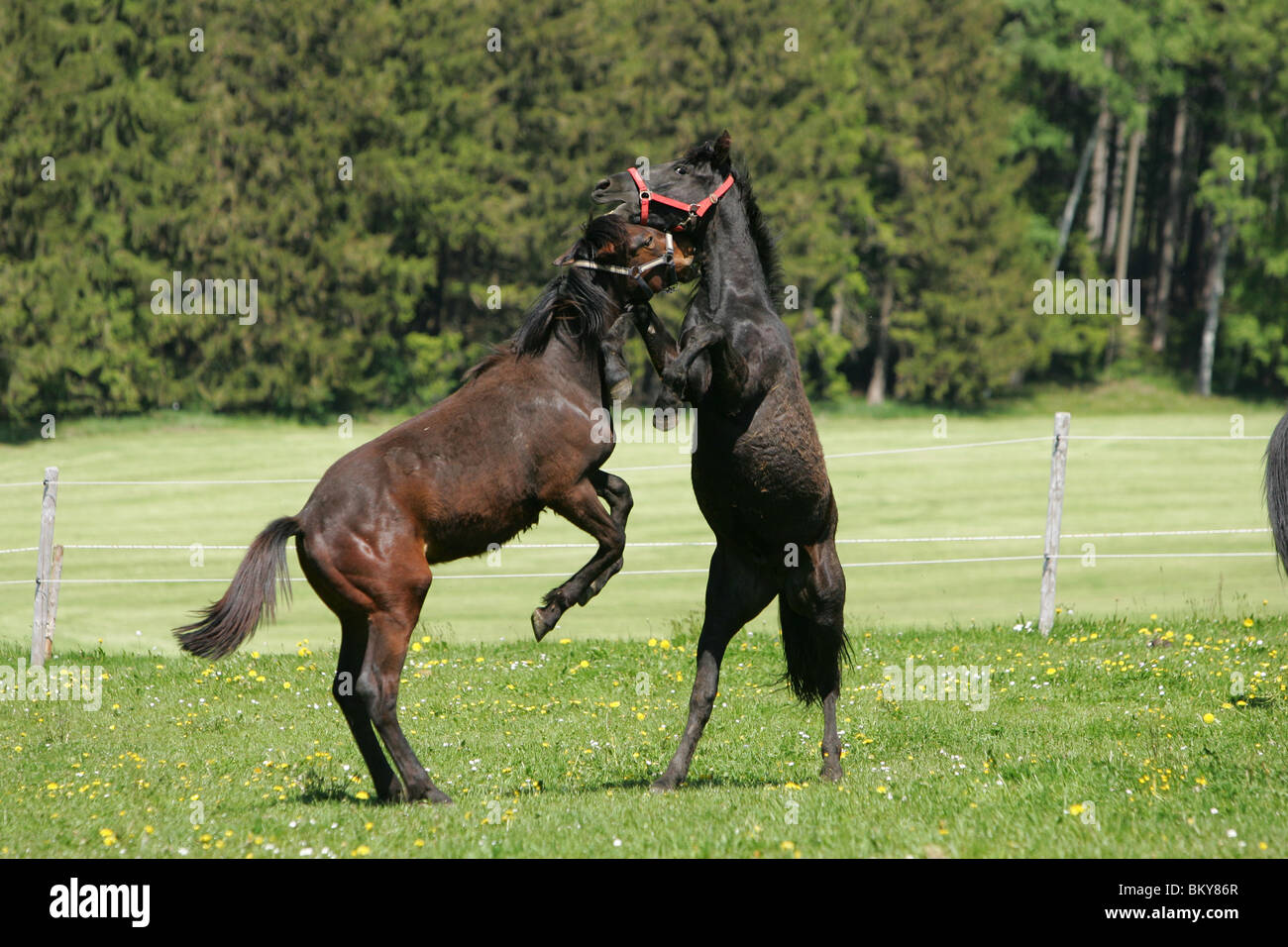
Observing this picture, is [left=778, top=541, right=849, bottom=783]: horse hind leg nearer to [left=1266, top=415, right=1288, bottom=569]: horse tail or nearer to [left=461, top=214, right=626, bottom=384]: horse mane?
[left=461, top=214, right=626, bottom=384]: horse mane

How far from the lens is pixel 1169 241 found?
52281 mm

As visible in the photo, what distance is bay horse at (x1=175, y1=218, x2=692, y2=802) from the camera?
6.45 meters

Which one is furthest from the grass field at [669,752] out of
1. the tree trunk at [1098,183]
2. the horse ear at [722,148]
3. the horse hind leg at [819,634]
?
the tree trunk at [1098,183]

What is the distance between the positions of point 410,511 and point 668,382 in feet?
4.89

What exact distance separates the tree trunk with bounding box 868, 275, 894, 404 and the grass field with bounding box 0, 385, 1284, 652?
6.22m

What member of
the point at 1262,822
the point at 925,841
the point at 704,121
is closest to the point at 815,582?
the point at 925,841

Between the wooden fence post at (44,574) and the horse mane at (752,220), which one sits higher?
the horse mane at (752,220)

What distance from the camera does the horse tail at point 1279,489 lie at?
7785 millimetres

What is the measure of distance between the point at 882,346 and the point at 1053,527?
36012 millimetres

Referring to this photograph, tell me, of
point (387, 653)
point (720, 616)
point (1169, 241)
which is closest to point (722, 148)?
point (720, 616)

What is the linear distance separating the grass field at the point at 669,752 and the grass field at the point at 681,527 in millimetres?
2629

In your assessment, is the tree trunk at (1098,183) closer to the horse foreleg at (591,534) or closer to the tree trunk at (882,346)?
the tree trunk at (882,346)

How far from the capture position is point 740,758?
26.4 feet

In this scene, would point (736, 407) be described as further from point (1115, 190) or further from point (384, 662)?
point (1115, 190)
